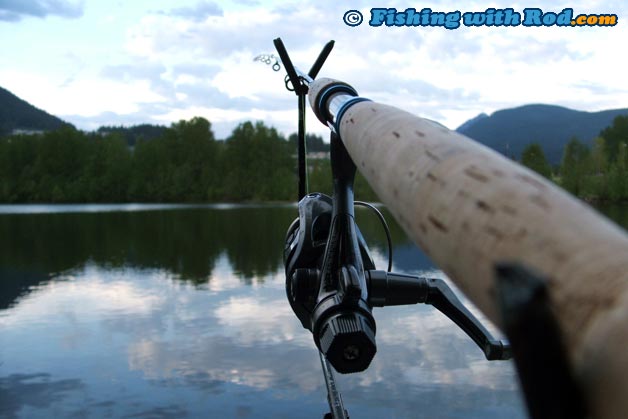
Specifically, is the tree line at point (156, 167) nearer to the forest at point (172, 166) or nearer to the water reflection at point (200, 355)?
the forest at point (172, 166)

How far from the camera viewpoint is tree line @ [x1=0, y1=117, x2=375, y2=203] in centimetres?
9931

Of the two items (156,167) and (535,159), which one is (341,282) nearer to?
(535,159)

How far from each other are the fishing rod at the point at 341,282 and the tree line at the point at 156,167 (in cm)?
9130

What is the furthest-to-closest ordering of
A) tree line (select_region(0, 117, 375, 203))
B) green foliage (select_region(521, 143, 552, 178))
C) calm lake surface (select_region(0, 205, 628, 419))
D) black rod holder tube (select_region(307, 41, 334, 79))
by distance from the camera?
tree line (select_region(0, 117, 375, 203)), green foliage (select_region(521, 143, 552, 178)), calm lake surface (select_region(0, 205, 628, 419)), black rod holder tube (select_region(307, 41, 334, 79))

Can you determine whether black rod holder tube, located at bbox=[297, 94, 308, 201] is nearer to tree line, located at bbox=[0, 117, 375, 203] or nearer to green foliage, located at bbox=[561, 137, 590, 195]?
green foliage, located at bbox=[561, 137, 590, 195]

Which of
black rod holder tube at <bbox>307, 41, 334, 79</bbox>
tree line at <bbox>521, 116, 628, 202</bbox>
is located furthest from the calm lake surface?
tree line at <bbox>521, 116, 628, 202</bbox>

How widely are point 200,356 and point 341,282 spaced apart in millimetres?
12013

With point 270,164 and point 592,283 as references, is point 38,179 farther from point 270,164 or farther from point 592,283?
point 592,283

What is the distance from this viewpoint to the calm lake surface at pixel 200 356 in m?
10.9

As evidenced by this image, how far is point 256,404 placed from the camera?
431 inches

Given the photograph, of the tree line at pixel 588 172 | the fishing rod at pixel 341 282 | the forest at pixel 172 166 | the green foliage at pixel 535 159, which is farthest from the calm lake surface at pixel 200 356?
the forest at pixel 172 166

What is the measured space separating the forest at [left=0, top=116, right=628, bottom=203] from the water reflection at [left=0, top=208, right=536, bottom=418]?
7296cm

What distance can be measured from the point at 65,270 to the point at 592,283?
91.0 feet

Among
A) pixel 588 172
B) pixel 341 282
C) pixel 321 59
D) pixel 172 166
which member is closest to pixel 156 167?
pixel 172 166
